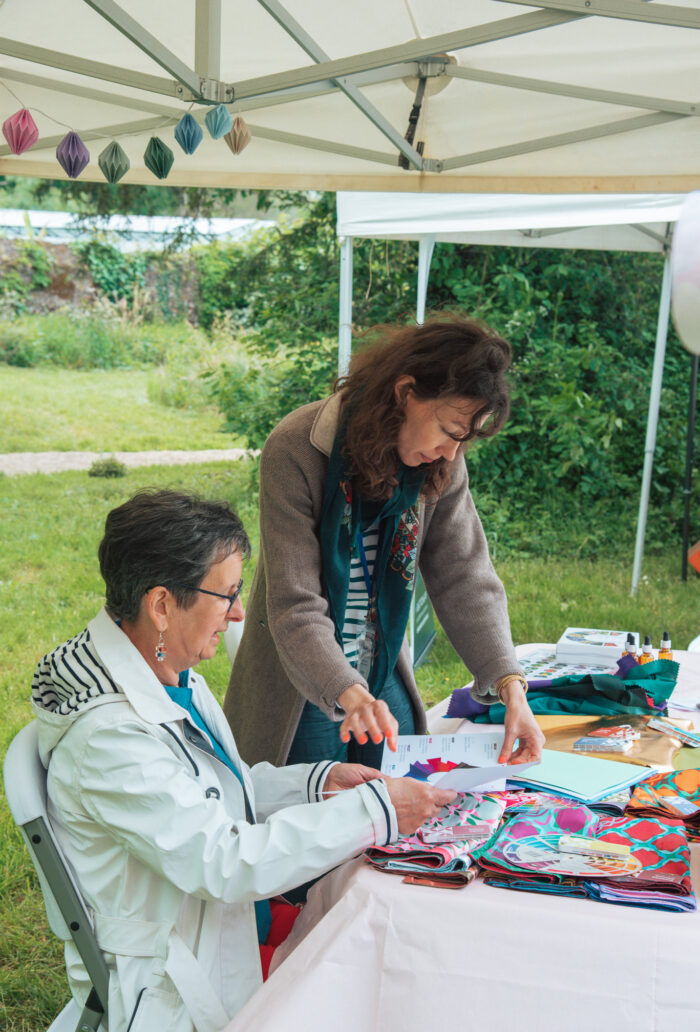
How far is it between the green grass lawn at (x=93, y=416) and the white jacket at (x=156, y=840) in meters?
9.20

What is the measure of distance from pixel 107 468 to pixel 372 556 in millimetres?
7860

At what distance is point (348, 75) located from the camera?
7.38ft

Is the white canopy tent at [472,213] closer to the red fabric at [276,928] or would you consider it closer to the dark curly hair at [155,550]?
the dark curly hair at [155,550]

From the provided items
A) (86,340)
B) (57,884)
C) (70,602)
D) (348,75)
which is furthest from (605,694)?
(86,340)

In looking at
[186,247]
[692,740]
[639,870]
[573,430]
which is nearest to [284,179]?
[692,740]

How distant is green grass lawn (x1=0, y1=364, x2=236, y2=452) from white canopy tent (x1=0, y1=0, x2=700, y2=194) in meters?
7.57

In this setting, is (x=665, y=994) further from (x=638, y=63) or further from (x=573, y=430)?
(x=573, y=430)

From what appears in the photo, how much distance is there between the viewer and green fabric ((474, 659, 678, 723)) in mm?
2182

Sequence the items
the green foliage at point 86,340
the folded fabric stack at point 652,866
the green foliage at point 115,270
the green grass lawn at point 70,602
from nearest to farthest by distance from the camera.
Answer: the folded fabric stack at point 652,866
the green grass lawn at point 70,602
the green foliage at point 86,340
the green foliage at point 115,270

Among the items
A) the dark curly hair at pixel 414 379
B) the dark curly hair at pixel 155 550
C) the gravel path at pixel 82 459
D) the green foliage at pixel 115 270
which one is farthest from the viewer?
the green foliage at pixel 115 270

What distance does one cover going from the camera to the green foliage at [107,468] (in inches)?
370

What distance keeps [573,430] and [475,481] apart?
Result: 3.25 ft

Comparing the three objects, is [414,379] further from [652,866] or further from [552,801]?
[652,866]

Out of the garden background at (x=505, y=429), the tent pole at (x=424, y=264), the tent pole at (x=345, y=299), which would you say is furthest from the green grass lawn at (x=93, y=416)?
the tent pole at (x=345, y=299)
